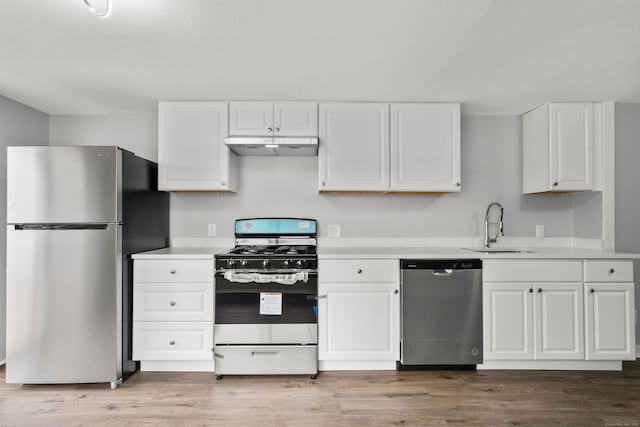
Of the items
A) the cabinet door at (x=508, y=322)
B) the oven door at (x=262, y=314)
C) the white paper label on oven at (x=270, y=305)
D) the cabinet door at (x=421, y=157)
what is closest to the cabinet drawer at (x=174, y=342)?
the oven door at (x=262, y=314)

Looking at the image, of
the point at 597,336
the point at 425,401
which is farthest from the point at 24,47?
the point at 597,336

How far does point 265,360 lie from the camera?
2.63 meters

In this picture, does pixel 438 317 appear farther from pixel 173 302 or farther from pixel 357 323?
pixel 173 302

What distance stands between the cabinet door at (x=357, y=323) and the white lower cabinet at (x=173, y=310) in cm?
87

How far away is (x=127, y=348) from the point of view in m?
2.63

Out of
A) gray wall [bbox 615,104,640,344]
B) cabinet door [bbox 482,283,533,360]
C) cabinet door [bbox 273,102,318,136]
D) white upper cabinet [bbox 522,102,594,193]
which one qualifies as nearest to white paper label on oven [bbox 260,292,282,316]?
cabinet door [bbox 273,102,318,136]

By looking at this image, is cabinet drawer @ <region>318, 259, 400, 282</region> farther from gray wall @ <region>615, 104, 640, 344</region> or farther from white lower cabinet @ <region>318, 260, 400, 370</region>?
gray wall @ <region>615, 104, 640, 344</region>

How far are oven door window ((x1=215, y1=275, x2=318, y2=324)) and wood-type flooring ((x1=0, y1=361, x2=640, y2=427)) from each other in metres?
0.44

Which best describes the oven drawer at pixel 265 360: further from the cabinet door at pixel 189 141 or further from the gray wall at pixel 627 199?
the gray wall at pixel 627 199

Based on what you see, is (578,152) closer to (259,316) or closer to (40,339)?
(259,316)

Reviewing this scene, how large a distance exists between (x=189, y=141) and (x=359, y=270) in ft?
5.78

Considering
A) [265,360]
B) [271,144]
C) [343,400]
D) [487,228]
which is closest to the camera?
[343,400]

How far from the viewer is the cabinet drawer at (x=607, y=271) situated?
270 cm

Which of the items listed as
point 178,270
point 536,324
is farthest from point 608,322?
point 178,270
